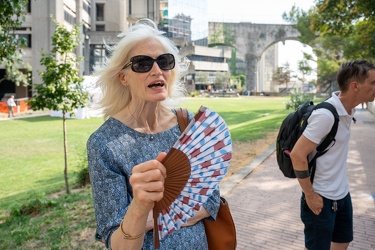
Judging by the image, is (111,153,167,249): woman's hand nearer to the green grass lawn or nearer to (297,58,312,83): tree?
the green grass lawn

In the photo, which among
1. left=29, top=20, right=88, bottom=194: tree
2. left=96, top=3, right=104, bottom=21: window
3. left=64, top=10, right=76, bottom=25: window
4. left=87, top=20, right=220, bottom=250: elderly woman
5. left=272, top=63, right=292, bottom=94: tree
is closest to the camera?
left=87, top=20, right=220, bottom=250: elderly woman

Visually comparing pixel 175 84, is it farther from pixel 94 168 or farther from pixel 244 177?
pixel 244 177

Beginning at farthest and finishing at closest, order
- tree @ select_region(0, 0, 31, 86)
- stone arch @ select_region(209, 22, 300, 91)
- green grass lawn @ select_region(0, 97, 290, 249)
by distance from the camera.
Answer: stone arch @ select_region(209, 22, 300, 91)
green grass lawn @ select_region(0, 97, 290, 249)
tree @ select_region(0, 0, 31, 86)

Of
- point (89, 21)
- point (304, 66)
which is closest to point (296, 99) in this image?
point (89, 21)

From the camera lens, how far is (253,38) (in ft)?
220

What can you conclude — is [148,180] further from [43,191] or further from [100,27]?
[43,191]

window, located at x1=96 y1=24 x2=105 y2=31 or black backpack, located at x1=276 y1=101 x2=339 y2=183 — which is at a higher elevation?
window, located at x1=96 y1=24 x2=105 y2=31

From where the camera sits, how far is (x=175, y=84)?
1838 millimetres

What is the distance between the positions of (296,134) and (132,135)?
1.30 metres

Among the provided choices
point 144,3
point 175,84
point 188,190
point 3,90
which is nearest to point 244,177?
point 144,3

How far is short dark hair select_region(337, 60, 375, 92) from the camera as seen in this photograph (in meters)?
2.35

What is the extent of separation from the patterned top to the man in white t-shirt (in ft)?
2.87

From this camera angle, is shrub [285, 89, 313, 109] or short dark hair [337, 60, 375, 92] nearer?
short dark hair [337, 60, 375, 92]

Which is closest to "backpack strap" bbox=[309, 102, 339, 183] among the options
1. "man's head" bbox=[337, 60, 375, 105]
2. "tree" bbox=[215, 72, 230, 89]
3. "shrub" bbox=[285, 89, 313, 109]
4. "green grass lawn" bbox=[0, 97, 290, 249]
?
"man's head" bbox=[337, 60, 375, 105]
